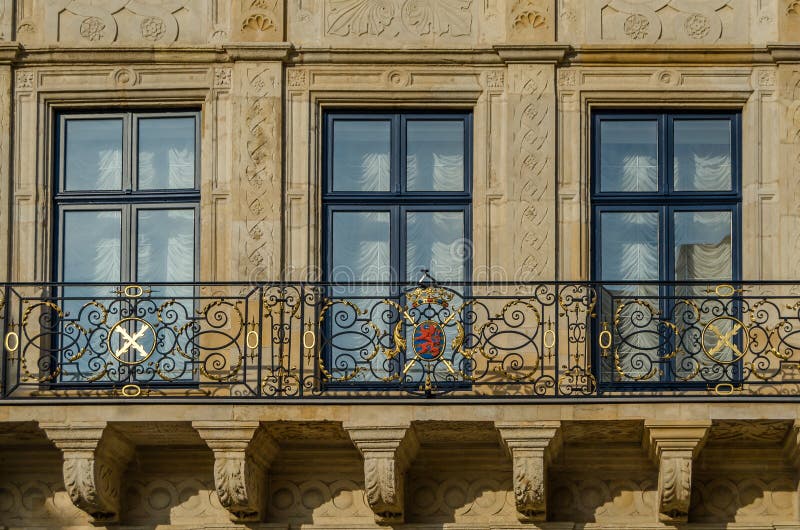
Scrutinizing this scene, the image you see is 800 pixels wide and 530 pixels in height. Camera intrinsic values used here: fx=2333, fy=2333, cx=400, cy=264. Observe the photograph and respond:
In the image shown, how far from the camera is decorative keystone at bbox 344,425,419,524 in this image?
1783 centimetres

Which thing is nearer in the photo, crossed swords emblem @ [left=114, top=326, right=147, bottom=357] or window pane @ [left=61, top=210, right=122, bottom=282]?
crossed swords emblem @ [left=114, top=326, right=147, bottom=357]

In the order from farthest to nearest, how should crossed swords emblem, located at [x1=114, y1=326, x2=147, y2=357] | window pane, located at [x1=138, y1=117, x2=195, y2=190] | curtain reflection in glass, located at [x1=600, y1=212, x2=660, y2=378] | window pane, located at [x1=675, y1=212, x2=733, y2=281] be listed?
window pane, located at [x1=138, y1=117, x2=195, y2=190] < window pane, located at [x1=675, y1=212, x2=733, y2=281] < curtain reflection in glass, located at [x1=600, y1=212, x2=660, y2=378] < crossed swords emblem, located at [x1=114, y1=326, x2=147, y2=357]

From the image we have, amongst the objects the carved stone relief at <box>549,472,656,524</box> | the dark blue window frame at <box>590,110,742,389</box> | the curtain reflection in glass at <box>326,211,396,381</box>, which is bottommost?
the carved stone relief at <box>549,472,656,524</box>

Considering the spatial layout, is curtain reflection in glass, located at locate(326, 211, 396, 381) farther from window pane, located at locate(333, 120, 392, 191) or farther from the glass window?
the glass window

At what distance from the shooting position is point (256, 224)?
752 inches

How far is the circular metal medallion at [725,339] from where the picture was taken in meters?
18.0

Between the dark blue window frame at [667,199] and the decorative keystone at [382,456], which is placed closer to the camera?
the decorative keystone at [382,456]

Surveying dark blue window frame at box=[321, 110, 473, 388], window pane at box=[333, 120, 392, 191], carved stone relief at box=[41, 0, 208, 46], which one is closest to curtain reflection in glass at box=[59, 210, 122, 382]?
carved stone relief at box=[41, 0, 208, 46]

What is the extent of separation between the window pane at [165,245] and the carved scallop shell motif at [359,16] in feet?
6.56

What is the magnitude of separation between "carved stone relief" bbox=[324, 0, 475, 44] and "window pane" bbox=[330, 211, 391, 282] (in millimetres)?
1504

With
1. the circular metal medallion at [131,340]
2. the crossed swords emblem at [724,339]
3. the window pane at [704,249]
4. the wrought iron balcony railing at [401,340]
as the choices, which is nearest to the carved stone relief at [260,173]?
the wrought iron balcony railing at [401,340]

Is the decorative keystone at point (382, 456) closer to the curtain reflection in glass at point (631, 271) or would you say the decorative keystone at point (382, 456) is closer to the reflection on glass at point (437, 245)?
the reflection on glass at point (437, 245)

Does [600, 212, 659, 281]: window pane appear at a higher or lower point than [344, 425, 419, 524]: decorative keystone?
higher

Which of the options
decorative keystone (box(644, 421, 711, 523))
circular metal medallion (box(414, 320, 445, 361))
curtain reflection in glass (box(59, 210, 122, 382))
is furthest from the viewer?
curtain reflection in glass (box(59, 210, 122, 382))
